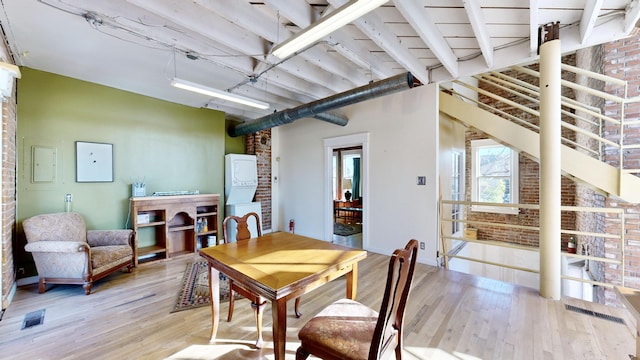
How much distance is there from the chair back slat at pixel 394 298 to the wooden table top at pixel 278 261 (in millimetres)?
463

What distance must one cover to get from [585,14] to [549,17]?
10.3 inches

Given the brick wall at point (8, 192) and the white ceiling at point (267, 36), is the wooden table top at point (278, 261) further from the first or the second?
the brick wall at point (8, 192)

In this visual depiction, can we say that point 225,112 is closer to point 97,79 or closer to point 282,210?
point 97,79

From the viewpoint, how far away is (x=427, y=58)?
133 inches

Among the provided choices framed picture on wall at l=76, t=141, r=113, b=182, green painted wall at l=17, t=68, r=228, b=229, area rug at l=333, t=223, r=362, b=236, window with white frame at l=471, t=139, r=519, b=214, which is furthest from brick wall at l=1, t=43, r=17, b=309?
window with white frame at l=471, t=139, r=519, b=214

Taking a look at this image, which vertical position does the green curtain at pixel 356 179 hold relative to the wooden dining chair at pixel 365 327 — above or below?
above

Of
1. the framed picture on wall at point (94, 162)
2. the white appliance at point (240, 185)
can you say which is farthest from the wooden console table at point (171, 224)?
the framed picture on wall at point (94, 162)

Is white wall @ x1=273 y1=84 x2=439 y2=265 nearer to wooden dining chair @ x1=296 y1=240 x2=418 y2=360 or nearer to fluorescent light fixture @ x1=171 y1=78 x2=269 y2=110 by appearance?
fluorescent light fixture @ x1=171 y1=78 x2=269 y2=110

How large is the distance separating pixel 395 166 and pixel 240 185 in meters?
3.11

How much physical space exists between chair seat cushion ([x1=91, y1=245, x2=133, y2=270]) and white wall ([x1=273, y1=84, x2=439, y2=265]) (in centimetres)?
320

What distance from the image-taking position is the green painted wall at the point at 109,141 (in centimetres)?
322

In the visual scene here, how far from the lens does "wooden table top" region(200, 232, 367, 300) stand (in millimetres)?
1445

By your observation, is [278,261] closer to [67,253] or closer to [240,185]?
[67,253]

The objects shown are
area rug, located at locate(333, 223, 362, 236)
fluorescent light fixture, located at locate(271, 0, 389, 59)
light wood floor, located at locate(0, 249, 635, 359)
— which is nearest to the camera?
fluorescent light fixture, located at locate(271, 0, 389, 59)
